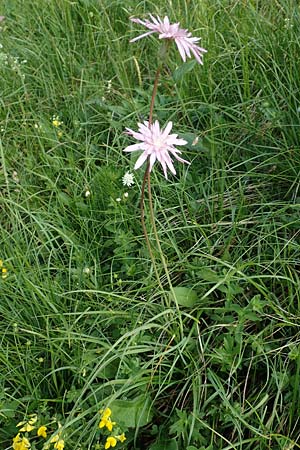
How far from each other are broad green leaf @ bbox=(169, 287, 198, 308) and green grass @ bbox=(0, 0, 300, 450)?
3 cm

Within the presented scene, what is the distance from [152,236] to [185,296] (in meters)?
0.25

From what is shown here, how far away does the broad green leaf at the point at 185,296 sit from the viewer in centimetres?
143

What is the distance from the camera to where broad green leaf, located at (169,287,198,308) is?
1.43m

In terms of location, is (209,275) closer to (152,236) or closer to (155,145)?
(152,236)

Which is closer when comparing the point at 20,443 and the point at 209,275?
the point at 20,443

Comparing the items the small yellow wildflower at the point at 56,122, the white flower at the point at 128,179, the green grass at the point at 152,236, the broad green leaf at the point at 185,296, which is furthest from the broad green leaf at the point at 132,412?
the small yellow wildflower at the point at 56,122

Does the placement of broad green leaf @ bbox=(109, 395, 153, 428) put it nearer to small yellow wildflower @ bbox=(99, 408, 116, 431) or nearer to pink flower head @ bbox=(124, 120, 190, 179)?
small yellow wildflower @ bbox=(99, 408, 116, 431)

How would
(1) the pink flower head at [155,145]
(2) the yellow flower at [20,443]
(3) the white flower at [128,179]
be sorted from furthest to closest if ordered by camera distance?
(3) the white flower at [128,179], (2) the yellow flower at [20,443], (1) the pink flower head at [155,145]

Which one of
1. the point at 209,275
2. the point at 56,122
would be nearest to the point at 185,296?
the point at 209,275

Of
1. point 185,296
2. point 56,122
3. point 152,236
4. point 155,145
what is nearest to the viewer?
point 155,145

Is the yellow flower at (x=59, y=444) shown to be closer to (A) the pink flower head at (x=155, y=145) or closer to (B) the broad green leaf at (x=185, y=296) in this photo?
(B) the broad green leaf at (x=185, y=296)

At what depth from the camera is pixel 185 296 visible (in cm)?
145

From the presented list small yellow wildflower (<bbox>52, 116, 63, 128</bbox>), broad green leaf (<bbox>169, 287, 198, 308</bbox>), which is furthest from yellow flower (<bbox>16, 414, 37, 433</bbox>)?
small yellow wildflower (<bbox>52, 116, 63, 128</bbox>)

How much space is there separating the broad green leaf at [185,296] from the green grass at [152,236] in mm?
25
